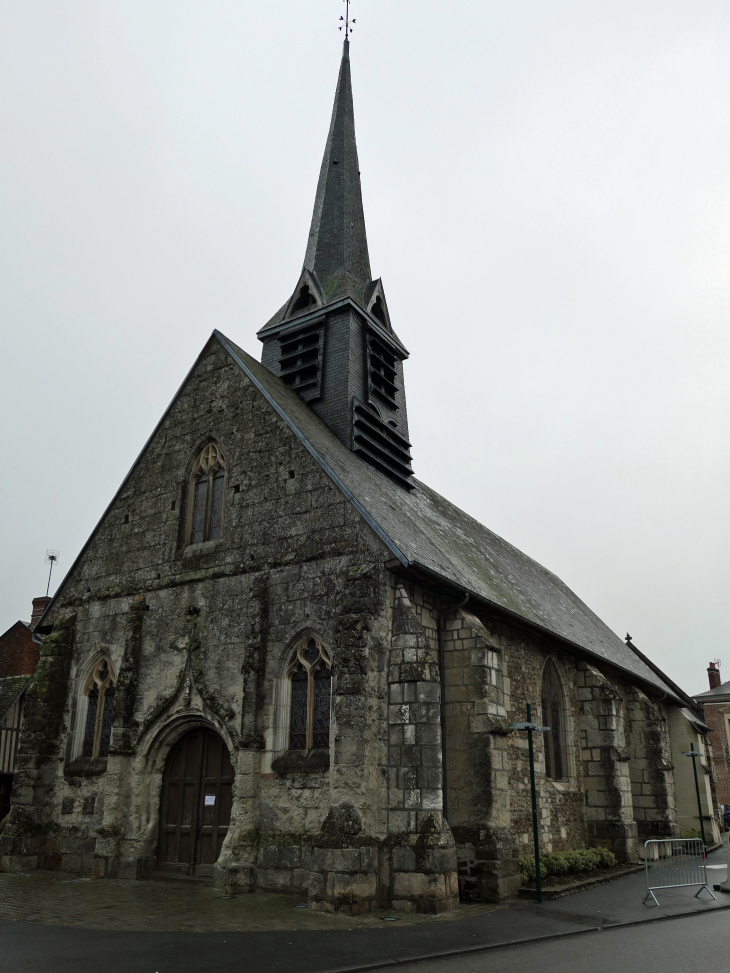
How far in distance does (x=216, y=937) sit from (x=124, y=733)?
20.1 feet

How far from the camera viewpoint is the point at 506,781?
41.7 feet

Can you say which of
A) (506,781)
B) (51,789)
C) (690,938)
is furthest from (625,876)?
(51,789)

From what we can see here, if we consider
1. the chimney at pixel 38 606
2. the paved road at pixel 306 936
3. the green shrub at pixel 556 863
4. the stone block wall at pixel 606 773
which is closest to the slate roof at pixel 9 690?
the chimney at pixel 38 606

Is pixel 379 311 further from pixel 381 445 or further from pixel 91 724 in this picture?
pixel 91 724

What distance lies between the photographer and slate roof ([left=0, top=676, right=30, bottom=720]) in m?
20.7

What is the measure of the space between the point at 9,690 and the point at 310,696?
1337 cm

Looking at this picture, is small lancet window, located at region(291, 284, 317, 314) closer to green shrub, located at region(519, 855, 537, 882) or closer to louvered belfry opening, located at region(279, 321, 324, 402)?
louvered belfry opening, located at region(279, 321, 324, 402)

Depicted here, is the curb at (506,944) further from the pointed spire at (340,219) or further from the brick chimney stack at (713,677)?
the brick chimney stack at (713,677)

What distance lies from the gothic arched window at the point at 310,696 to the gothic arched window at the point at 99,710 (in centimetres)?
452

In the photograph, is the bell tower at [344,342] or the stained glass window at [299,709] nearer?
the stained glass window at [299,709]

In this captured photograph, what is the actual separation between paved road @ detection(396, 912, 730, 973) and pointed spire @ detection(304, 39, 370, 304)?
15206mm

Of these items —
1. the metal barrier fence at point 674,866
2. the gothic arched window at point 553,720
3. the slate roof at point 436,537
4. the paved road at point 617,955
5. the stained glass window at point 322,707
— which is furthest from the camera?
the gothic arched window at point 553,720

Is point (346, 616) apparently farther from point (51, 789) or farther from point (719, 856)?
point (719, 856)

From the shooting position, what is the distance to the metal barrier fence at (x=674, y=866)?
42.4ft
